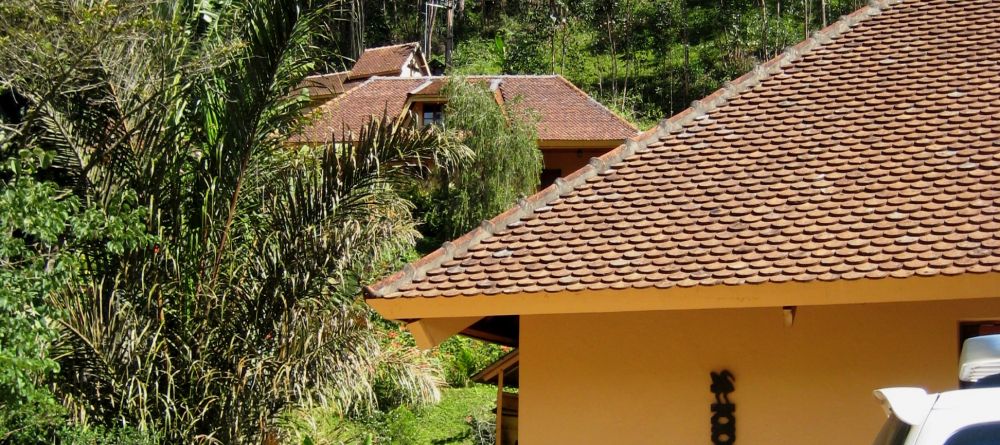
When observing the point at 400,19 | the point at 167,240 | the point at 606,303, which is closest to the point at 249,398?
the point at 167,240

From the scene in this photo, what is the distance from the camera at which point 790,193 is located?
6980 mm

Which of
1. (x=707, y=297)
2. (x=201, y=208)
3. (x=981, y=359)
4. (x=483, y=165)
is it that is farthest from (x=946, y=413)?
(x=483, y=165)

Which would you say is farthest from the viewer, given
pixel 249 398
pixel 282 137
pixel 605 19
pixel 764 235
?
pixel 605 19

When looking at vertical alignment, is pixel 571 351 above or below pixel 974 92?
below

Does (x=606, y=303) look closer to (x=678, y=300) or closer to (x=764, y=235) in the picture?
(x=678, y=300)

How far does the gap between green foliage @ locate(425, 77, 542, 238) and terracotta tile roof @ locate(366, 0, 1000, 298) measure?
1899 cm

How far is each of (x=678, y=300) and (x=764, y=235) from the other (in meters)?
0.79

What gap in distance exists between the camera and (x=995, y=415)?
3.26 m

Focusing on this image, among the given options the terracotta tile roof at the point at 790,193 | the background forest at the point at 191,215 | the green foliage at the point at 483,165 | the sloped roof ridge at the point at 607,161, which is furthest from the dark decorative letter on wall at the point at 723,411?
the green foliage at the point at 483,165

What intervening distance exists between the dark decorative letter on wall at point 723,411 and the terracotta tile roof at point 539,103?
78.6 feet

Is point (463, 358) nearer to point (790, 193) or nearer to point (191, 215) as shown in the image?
point (191, 215)

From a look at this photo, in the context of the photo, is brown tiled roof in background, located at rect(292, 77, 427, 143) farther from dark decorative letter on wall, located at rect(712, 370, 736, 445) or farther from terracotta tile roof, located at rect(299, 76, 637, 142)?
dark decorative letter on wall, located at rect(712, 370, 736, 445)

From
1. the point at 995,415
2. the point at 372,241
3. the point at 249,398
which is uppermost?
the point at 995,415

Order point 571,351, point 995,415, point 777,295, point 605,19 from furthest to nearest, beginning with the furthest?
point 605,19, point 571,351, point 777,295, point 995,415
